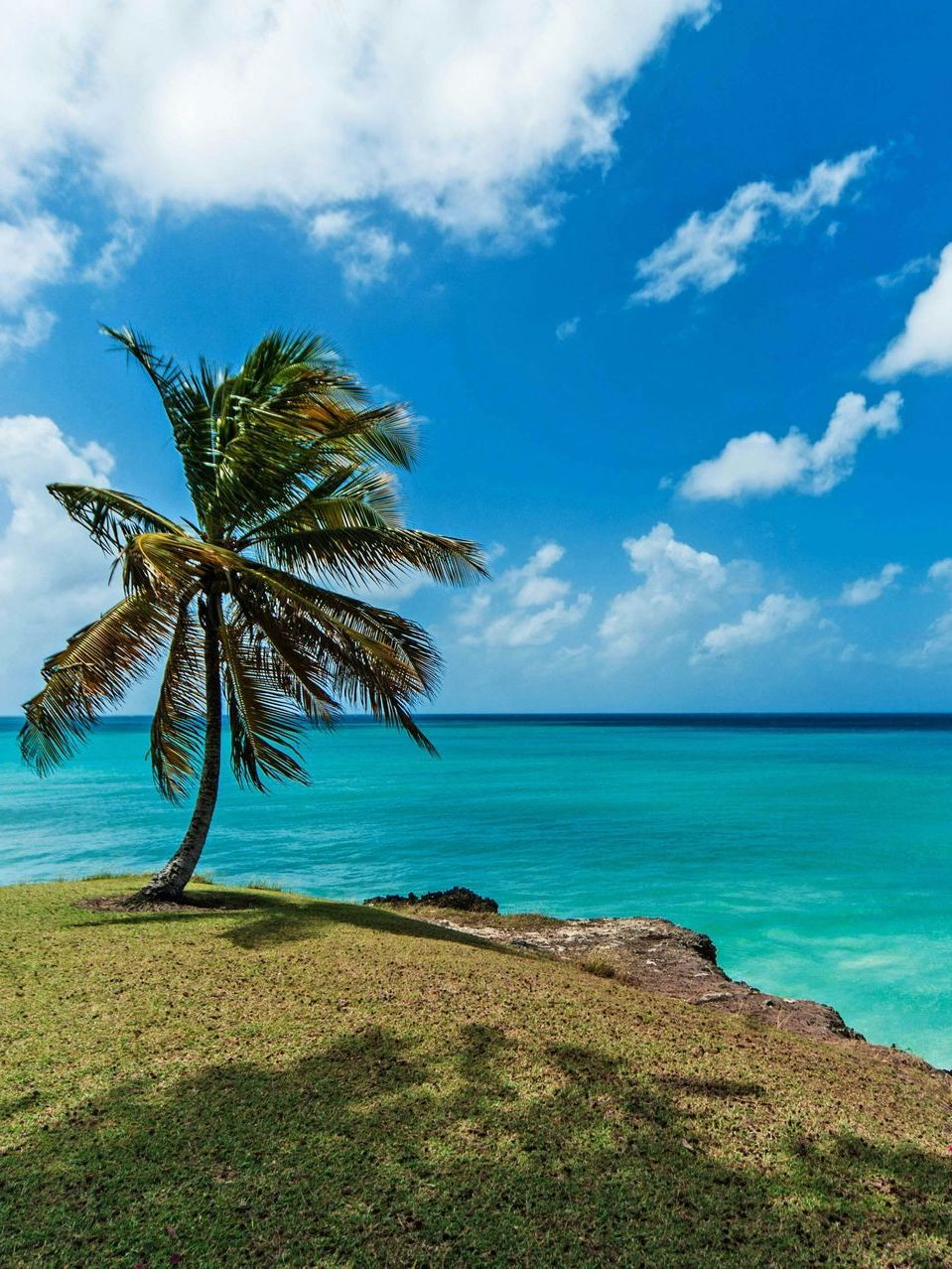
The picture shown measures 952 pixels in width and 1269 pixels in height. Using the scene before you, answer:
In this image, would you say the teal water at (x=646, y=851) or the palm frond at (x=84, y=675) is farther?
the teal water at (x=646, y=851)

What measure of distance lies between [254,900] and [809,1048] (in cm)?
640

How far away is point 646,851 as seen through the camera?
2300 cm

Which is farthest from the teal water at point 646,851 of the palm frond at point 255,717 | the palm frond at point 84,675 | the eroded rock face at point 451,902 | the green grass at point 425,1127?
the palm frond at point 84,675

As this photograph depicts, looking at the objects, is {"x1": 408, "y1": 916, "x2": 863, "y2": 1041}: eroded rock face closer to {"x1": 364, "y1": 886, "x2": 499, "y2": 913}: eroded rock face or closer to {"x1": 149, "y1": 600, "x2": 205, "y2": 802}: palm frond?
{"x1": 364, "y1": 886, "x2": 499, "y2": 913}: eroded rock face

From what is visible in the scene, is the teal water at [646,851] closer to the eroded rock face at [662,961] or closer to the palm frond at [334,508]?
the eroded rock face at [662,961]

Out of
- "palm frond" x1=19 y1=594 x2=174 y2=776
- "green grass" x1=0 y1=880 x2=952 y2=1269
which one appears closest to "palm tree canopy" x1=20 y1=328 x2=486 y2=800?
"palm frond" x1=19 y1=594 x2=174 y2=776

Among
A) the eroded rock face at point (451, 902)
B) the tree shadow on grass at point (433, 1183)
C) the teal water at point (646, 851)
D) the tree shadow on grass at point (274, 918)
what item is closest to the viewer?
the tree shadow on grass at point (433, 1183)

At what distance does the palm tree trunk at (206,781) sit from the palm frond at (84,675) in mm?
610

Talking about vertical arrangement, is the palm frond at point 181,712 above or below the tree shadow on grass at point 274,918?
above

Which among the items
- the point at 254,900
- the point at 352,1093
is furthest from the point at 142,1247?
the point at 254,900

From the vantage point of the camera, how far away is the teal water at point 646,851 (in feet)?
44.3

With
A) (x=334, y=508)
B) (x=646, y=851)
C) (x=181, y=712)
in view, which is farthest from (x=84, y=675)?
(x=646, y=851)

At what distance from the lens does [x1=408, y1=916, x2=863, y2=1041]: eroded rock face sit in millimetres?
7957

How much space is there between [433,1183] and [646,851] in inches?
823
